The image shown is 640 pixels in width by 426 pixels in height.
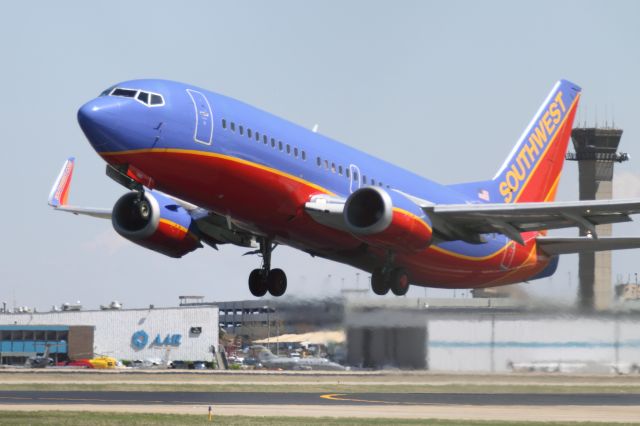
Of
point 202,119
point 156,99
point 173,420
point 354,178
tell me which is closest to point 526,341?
point 354,178

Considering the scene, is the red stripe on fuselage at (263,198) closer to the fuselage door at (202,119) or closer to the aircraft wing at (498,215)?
the fuselage door at (202,119)

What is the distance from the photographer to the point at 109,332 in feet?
327

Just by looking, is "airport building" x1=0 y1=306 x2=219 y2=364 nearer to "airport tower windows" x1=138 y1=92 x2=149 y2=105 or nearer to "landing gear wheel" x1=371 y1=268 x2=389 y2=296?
"landing gear wheel" x1=371 y1=268 x2=389 y2=296

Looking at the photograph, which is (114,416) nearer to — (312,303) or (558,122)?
(312,303)

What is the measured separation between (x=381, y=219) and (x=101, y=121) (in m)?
9.87

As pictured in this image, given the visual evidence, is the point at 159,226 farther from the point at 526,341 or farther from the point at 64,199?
the point at 526,341

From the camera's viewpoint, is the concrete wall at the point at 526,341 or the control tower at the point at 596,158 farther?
the control tower at the point at 596,158

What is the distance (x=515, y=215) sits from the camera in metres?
39.7

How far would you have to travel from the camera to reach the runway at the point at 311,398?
51906 millimetres

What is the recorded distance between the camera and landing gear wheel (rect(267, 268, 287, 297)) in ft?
137

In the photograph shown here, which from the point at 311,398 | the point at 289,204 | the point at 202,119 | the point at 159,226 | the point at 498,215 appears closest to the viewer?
the point at 202,119

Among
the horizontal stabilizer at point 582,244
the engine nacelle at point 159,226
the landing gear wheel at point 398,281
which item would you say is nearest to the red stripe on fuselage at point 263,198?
the landing gear wheel at point 398,281

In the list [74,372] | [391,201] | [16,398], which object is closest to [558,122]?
[391,201]

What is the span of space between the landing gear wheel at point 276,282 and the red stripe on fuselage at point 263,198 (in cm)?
262
